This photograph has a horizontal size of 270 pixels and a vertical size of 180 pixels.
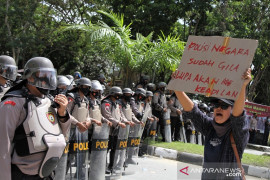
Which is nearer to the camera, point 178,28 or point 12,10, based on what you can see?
point 12,10

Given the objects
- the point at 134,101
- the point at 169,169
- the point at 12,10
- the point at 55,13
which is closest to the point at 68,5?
the point at 55,13

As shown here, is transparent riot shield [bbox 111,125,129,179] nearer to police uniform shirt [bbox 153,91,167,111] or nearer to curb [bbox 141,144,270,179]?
curb [bbox 141,144,270,179]

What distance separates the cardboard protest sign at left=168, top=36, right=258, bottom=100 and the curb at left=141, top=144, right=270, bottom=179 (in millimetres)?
5851

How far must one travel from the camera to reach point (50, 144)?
2.75 m

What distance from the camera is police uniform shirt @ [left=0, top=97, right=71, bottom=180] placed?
104 inches

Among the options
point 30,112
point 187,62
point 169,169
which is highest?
point 187,62

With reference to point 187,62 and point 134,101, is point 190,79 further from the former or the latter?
point 134,101

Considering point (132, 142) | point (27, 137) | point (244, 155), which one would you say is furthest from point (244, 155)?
Result: point (27, 137)

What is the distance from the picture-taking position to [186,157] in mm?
9398

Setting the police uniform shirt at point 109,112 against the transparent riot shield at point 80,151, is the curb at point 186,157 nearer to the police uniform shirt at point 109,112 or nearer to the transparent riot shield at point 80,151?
the police uniform shirt at point 109,112

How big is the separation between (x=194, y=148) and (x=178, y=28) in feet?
44.0

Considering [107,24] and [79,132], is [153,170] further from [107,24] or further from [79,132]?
[107,24]

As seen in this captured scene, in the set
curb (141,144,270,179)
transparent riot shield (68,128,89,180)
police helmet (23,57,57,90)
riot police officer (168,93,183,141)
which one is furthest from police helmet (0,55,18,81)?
riot police officer (168,93,183,141)

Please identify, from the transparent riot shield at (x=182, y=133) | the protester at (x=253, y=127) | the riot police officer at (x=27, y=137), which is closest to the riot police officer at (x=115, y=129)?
the riot police officer at (x=27, y=137)
